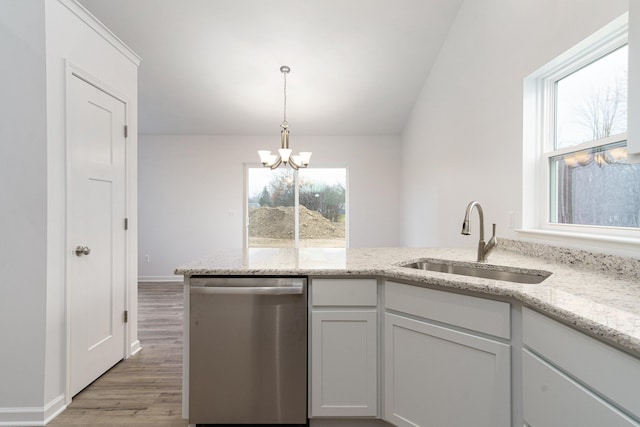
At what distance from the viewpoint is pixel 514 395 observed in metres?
1.20

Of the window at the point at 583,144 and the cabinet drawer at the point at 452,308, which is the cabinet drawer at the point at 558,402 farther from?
the window at the point at 583,144

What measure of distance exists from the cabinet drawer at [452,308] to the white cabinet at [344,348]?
136 mm

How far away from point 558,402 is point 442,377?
50cm

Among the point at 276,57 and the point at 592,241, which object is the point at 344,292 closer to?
the point at 592,241

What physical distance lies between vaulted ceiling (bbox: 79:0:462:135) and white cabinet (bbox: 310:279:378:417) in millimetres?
3027

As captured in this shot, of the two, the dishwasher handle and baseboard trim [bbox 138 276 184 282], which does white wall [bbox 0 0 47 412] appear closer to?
the dishwasher handle

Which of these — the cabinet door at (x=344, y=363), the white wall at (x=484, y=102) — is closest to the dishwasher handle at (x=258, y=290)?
the cabinet door at (x=344, y=363)

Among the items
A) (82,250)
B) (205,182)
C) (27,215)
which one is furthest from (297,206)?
(27,215)

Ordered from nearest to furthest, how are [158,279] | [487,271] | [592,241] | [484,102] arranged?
[592,241] < [487,271] < [484,102] < [158,279]

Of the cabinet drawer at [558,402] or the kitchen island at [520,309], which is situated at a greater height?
the kitchen island at [520,309]

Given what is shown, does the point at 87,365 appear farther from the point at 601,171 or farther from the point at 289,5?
the point at 289,5

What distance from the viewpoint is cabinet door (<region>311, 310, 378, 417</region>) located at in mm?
1609

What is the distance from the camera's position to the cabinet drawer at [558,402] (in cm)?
80

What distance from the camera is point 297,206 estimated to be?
5.81 meters
